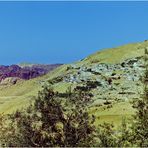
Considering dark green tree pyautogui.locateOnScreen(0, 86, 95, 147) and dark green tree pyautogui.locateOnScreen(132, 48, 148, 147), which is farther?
dark green tree pyautogui.locateOnScreen(0, 86, 95, 147)

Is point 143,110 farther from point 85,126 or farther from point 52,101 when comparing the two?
point 52,101

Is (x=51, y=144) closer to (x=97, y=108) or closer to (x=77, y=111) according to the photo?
(x=77, y=111)

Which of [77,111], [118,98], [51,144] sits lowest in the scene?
[51,144]

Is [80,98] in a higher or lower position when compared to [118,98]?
lower

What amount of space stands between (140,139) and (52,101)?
1073 cm

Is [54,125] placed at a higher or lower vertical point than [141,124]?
higher

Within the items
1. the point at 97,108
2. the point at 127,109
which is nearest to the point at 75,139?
the point at 127,109

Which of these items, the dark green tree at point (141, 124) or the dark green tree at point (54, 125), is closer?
the dark green tree at point (141, 124)

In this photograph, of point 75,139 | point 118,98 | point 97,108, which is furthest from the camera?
point 118,98

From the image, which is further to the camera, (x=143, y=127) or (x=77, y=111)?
(x=77, y=111)

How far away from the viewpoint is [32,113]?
5253 cm

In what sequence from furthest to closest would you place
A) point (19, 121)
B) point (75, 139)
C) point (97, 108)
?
point (97, 108) → point (19, 121) → point (75, 139)

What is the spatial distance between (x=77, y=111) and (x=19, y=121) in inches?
237

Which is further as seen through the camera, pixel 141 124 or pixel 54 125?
pixel 54 125
